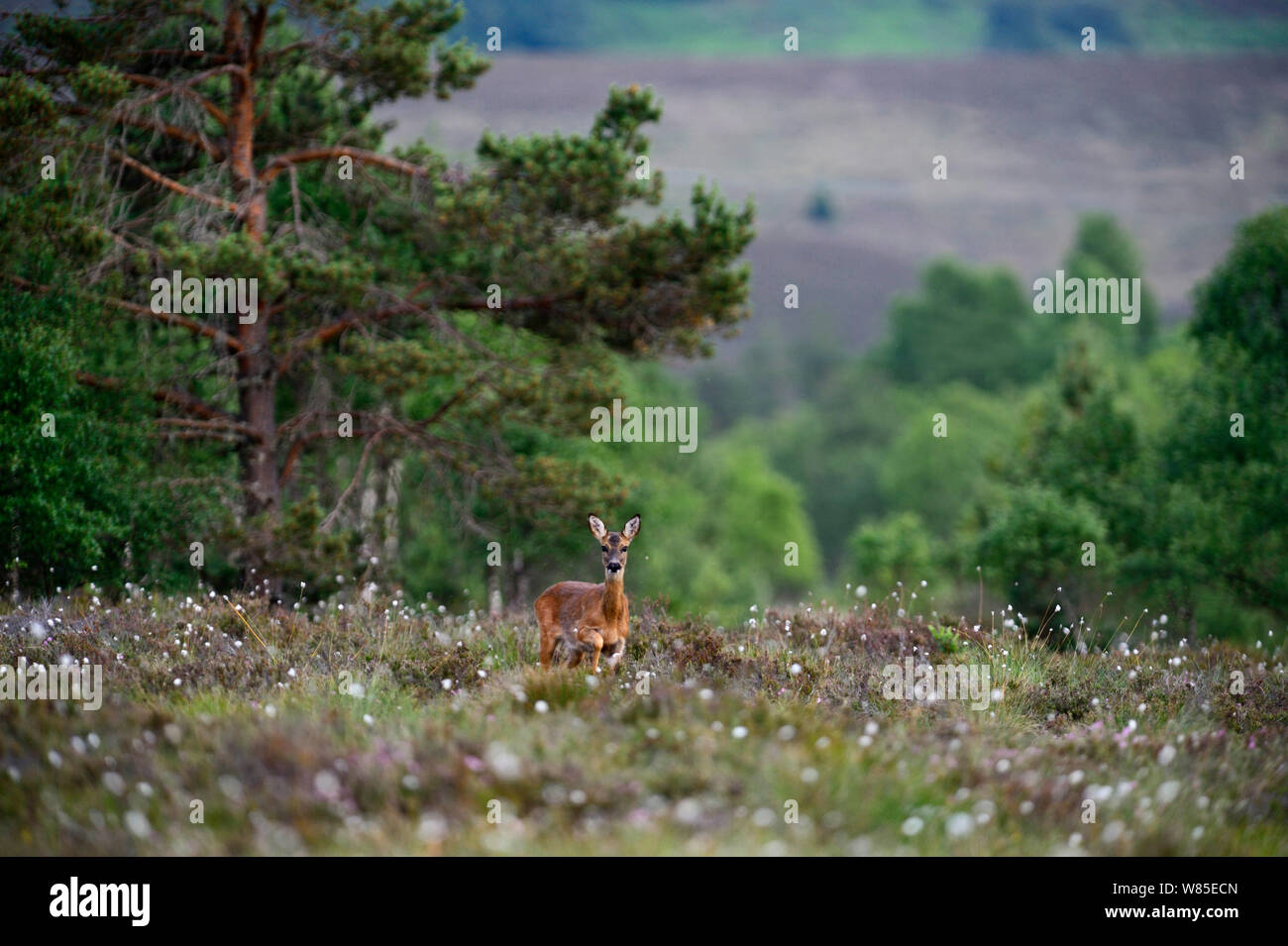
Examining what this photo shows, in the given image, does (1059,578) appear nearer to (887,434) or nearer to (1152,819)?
(1152,819)

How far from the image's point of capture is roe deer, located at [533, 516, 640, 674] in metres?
10.7

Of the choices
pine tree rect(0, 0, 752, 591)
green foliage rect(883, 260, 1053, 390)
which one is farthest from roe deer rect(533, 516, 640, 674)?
green foliage rect(883, 260, 1053, 390)

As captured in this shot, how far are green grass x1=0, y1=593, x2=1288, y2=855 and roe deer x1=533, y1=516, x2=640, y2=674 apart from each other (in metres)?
0.38

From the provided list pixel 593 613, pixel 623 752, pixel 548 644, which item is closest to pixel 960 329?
pixel 548 644

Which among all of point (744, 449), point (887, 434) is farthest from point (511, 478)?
A: point (887, 434)

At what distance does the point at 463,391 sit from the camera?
19922 millimetres

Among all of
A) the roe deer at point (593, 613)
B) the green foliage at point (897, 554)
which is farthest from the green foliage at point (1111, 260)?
the roe deer at point (593, 613)

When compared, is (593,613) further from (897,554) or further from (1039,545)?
(897,554)

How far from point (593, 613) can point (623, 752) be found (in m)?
2.96

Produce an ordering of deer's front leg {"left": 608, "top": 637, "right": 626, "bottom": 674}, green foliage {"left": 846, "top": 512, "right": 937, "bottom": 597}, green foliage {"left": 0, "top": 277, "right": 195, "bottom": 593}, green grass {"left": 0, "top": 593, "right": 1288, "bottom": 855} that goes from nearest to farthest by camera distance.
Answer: green grass {"left": 0, "top": 593, "right": 1288, "bottom": 855}, deer's front leg {"left": 608, "top": 637, "right": 626, "bottom": 674}, green foliage {"left": 0, "top": 277, "right": 195, "bottom": 593}, green foliage {"left": 846, "top": 512, "right": 937, "bottom": 597}

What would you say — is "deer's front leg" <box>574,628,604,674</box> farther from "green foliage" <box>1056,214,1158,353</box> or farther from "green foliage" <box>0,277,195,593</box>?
"green foliage" <box>1056,214,1158,353</box>

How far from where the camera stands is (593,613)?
35.8 feet

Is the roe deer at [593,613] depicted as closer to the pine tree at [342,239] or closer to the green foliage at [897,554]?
the pine tree at [342,239]
